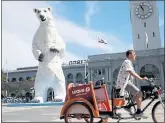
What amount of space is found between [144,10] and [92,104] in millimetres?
50175

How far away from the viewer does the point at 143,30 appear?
52375 mm

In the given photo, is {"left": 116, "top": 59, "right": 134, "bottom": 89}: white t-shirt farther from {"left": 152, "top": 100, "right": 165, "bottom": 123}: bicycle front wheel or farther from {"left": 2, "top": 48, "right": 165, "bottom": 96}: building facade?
{"left": 2, "top": 48, "right": 165, "bottom": 96}: building facade

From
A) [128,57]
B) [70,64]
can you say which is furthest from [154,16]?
[128,57]

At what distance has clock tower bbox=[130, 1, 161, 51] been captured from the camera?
170 feet

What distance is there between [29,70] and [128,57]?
57032mm

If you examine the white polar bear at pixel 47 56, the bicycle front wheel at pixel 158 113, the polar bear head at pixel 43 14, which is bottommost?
the bicycle front wheel at pixel 158 113

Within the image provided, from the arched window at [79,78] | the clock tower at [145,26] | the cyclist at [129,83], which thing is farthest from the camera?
the arched window at [79,78]

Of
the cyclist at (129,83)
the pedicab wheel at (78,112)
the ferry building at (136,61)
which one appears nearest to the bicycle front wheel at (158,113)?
the cyclist at (129,83)

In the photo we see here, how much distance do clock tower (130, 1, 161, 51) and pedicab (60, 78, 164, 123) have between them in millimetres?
47606

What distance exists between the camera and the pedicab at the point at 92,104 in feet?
16.8

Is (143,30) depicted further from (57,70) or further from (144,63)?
(57,70)

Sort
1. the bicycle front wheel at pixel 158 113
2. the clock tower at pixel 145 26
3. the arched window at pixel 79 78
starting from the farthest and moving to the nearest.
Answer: the arched window at pixel 79 78 < the clock tower at pixel 145 26 < the bicycle front wheel at pixel 158 113

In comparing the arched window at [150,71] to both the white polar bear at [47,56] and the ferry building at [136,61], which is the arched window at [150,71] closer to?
the ferry building at [136,61]

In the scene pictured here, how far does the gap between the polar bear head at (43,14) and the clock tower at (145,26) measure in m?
33.9
